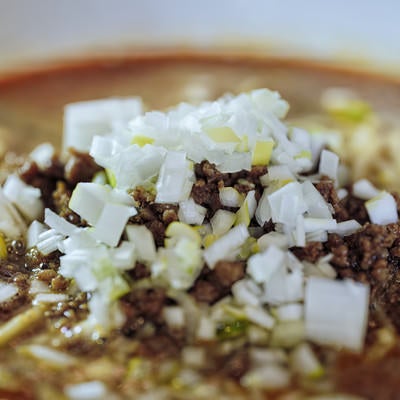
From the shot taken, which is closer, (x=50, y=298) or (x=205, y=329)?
(x=205, y=329)

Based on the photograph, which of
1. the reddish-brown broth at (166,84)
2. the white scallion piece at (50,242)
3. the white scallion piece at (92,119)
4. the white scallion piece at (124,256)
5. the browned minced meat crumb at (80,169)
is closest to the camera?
the white scallion piece at (124,256)

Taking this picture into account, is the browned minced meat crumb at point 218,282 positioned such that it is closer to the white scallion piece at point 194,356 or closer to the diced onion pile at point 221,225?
the diced onion pile at point 221,225

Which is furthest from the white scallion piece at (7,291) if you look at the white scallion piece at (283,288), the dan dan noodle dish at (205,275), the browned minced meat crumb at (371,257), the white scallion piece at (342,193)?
the white scallion piece at (342,193)

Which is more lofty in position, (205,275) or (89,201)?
(89,201)

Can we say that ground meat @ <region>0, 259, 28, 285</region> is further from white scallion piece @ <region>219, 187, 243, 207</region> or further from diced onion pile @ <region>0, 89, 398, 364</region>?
white scallion piece @ <region>219, 187, 243, 207</region>

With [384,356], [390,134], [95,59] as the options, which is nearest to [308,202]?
[384,356]

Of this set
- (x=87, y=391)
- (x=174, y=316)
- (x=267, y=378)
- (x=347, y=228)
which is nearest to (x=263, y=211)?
(x=347, y=228)

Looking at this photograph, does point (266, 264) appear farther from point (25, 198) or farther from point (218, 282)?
point (25, 198)

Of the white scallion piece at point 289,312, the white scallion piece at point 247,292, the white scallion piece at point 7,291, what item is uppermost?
the white scallion piece at point 247,292

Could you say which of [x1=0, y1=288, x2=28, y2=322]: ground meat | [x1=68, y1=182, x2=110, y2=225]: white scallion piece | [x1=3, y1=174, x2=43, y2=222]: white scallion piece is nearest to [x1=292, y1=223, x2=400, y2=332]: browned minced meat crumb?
[x1=68, y1=182, x2=110, y2=225]: white scallion piece
